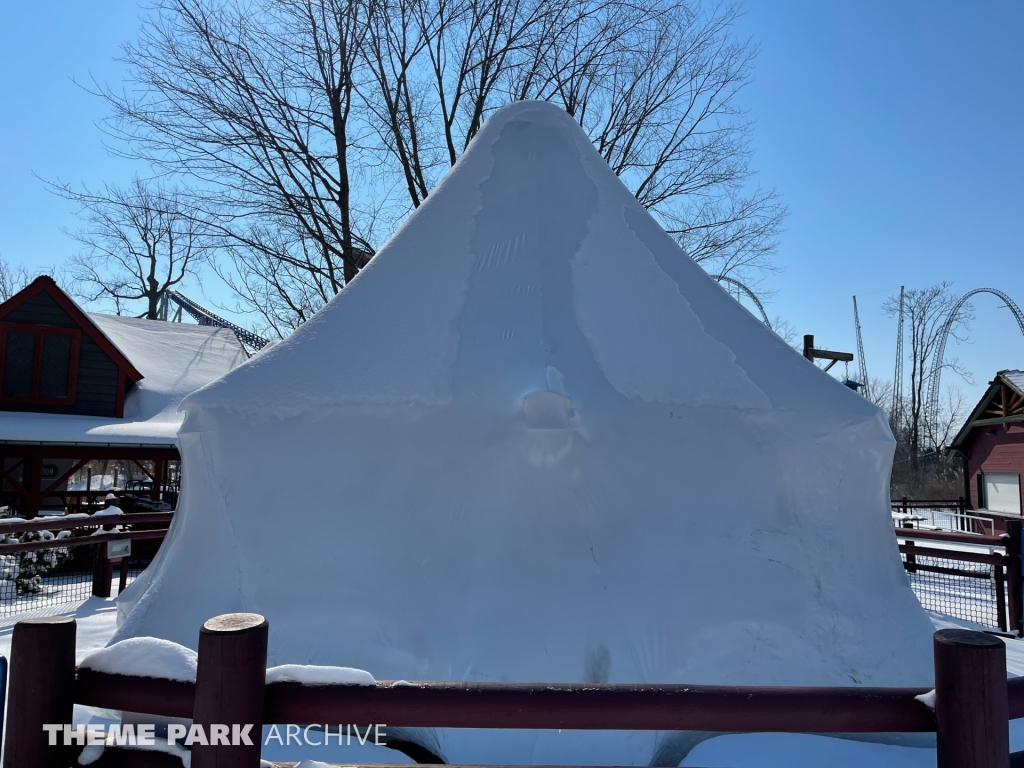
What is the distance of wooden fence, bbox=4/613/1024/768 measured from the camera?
5.70 feet

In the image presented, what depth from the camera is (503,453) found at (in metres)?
3.55

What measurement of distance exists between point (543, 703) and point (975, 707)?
1.12 meters

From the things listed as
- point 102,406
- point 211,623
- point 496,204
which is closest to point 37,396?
point 102,406

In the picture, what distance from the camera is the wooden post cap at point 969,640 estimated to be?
174 centimetres

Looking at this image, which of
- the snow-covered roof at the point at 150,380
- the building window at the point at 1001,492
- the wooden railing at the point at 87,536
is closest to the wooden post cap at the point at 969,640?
the wooden railing at the point at 87,536

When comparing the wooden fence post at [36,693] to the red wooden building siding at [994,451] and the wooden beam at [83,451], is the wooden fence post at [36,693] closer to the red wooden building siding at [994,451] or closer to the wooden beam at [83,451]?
the wooden beam at [83,451]

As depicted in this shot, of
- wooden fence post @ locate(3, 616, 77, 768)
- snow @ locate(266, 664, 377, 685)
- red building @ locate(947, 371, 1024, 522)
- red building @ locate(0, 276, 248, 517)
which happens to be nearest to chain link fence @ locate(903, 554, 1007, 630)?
snow @ locate(266, 664, 377, 685)

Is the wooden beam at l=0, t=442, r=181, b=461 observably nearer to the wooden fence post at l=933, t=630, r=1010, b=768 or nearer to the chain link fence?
the chain link fence

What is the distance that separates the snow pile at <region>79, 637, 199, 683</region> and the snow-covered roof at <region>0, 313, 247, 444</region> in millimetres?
10510

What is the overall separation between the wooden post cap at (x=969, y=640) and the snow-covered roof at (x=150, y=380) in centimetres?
1176

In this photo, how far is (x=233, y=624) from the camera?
1740 mm

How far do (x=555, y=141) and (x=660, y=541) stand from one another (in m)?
3.08

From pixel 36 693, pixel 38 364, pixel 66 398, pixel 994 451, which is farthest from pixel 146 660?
pixel 994 451

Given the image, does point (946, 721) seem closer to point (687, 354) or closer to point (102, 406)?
point (687, 354)
